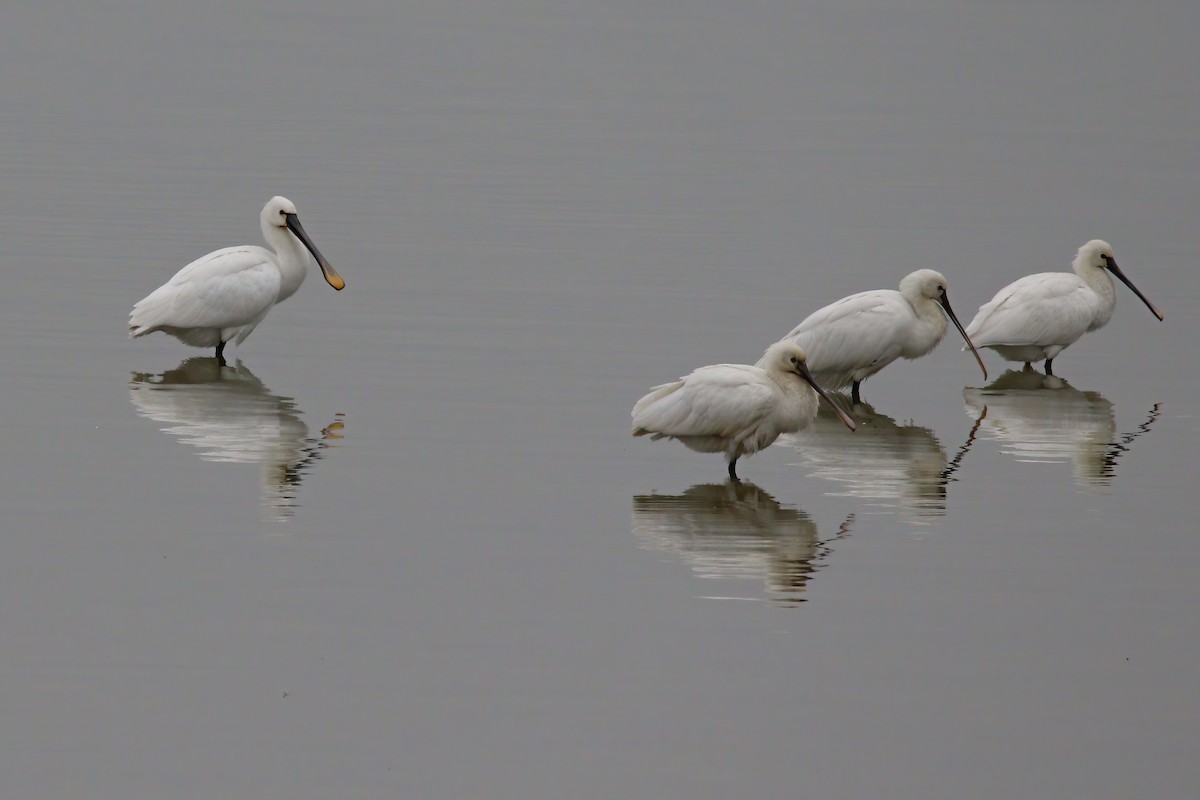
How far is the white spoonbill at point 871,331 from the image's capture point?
1362cm

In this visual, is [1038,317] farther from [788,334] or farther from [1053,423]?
[788,334]

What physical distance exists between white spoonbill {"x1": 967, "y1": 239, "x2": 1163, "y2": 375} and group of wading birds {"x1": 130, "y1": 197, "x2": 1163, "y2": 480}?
10 millimetres

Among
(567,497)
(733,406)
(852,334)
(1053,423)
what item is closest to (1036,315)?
(1053,423)

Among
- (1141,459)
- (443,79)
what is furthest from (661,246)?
(443,79)

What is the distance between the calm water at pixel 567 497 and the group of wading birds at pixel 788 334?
0.31 meters

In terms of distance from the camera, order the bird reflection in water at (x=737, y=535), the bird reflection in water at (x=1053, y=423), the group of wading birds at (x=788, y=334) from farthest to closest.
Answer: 1. the bird reflection in water at (x=1053, y=423)
2. the group of wading birds at (x=788, y=334)
3. the bird reflection in water at (x=737, y=535)

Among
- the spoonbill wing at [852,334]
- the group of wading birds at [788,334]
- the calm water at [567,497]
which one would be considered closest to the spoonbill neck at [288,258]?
the group of wading birds at [788,334]

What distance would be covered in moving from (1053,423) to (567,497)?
414 centimetres

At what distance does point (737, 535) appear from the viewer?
10188mm

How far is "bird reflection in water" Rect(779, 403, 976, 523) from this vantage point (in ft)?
36.8

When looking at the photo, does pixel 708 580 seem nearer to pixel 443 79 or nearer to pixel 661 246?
Result: pixel 661 246

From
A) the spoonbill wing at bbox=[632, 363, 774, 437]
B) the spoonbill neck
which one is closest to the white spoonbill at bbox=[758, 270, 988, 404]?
the spoonbill wing at bbox=[632, 363, 774, 437]

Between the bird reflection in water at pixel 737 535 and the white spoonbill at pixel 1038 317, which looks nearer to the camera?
the bird reflection in water at pixel 737 535

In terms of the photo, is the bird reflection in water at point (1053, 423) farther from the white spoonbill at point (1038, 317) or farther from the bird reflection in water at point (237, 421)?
the bird reflection in water at point (237, 421)
